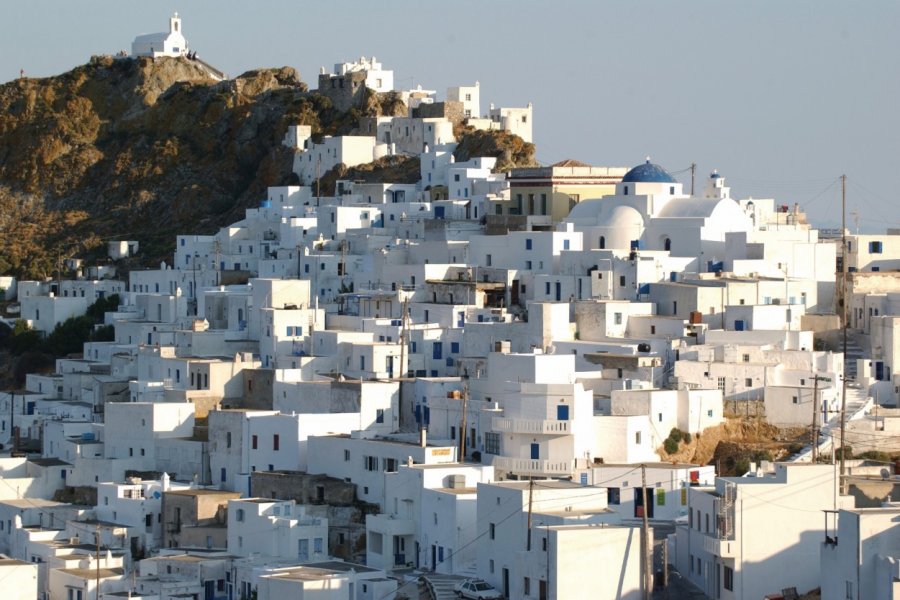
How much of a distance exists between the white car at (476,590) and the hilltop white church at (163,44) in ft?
191

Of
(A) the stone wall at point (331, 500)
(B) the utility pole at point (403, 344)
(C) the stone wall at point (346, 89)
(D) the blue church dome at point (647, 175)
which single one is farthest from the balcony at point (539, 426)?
(C) the stone wall at point (346, 89)

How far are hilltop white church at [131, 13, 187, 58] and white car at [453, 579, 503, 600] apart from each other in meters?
58.3

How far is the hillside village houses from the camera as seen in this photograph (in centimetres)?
4056

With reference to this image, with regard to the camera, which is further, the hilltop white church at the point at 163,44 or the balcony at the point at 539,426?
the hilltop white church at the point at 163,44

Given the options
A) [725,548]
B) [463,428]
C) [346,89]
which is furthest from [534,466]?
[346,89]

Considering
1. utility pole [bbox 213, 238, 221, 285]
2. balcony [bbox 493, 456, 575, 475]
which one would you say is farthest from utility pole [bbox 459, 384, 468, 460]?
utility pole [bbox 213, 238, 221, 285]

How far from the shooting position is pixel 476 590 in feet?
134

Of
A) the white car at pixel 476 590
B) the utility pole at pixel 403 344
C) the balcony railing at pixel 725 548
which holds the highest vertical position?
the utility pole at pixel 403 344

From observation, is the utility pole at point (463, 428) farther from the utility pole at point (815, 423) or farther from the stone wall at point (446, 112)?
the stone wall at point (446, 112)

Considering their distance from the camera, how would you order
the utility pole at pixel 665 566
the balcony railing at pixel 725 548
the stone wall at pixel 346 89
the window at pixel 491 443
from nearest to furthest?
1. the balcony railing at pixel 725 548
2. the utility pole at pixel 665 566
3. the window at pixel 491 443
4. the stone wall at pixel 346 89

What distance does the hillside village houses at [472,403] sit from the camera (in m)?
40.6

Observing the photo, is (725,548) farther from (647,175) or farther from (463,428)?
(647,175)

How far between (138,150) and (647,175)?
33.1 metres

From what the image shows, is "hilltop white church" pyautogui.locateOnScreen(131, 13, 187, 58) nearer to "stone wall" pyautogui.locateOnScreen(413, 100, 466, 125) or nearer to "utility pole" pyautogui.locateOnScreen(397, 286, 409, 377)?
"stone wall" pyautogui.locateOnScreen(413, 100, 466, 125)
